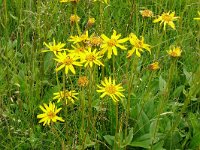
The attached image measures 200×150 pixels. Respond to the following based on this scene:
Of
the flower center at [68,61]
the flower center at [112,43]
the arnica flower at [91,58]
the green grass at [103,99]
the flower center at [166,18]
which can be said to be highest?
the flower center at [166,18]

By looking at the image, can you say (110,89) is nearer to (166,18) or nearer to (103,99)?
(103,99)

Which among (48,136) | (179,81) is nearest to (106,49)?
(48,136)

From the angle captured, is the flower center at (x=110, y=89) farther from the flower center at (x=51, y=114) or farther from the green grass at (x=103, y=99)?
the flower center at (x=51, y=114)

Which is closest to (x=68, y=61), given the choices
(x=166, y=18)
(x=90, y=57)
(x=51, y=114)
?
(x=90, y=57)

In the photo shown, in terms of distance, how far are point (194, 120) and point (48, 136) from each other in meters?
0.64

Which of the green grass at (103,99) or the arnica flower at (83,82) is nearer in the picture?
the arnica flower at (83,82)

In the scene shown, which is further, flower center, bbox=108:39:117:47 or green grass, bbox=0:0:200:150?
green grass, bbox=0:0:200:150

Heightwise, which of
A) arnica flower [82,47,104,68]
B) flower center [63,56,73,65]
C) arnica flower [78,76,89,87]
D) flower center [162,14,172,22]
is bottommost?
arnica flower [78,76,89,87]

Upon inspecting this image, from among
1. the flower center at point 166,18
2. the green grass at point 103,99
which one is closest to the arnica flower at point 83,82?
the green grass at point 103,99

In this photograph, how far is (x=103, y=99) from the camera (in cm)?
148

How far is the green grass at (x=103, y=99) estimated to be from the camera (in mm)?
1442

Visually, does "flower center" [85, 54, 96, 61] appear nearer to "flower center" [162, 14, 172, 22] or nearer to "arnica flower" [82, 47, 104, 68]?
"arnica flower" [82, 47, 104, 68]

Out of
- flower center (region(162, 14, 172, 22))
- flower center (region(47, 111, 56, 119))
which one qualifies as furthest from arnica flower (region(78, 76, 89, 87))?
flower center (region(162, 14, 172, 22))

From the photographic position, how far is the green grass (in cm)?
144
